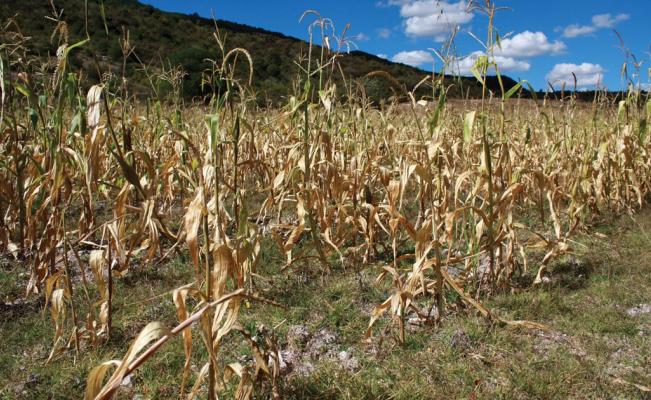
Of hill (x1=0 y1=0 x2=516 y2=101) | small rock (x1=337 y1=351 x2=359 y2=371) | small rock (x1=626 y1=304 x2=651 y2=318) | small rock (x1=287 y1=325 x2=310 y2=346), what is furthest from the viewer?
hill (x1=0 y1=0 x2=516 y2=101)

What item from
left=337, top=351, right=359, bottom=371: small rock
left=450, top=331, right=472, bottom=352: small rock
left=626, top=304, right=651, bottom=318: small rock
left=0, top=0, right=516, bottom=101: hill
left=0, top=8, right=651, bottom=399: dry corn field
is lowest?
left=337, top=351, right=359, bottom=371: small rock

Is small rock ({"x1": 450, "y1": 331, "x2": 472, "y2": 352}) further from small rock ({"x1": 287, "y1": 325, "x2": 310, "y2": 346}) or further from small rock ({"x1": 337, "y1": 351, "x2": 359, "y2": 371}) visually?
small rock ({"x1": 287, "y1": 325, "x2": 310, "y2": 346})

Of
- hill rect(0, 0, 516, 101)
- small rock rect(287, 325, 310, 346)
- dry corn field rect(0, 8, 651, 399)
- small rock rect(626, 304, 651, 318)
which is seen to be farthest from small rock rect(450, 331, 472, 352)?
hill rect(0, 0, 516, 101)

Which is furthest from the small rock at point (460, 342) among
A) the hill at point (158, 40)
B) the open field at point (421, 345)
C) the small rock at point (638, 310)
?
the hill at point (158, 40)

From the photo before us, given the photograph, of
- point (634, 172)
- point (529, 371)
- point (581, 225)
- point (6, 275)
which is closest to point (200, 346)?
point (529, 371)

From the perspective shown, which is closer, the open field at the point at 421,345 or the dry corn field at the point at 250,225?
the dry corn field at the point at 250,225

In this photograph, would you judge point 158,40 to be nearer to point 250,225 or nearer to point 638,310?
point 250,225

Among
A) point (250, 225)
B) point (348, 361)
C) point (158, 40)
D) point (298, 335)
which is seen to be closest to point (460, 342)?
point (348, 361)

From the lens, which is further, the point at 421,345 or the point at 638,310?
the point at 638,310

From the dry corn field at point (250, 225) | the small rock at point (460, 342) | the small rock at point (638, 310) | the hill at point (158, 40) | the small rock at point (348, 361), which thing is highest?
the hill at point (158, 40)

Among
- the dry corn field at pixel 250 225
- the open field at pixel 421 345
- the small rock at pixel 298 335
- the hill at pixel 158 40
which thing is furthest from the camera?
the hill at pixel 158 40

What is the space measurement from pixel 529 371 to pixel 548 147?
3.27m

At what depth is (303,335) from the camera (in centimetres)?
213

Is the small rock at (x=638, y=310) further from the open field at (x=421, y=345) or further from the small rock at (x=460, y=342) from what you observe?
the small rock at (x=460, y=342)
